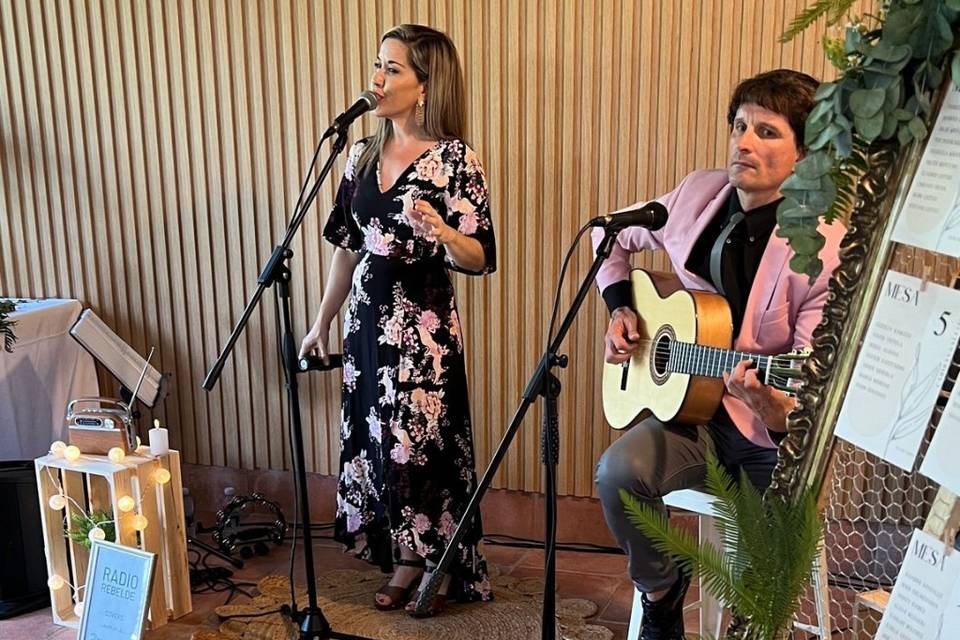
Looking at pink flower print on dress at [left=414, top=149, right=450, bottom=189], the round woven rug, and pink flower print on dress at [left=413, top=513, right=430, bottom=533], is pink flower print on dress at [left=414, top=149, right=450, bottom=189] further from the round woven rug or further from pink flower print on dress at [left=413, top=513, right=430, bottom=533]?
the round woven rug

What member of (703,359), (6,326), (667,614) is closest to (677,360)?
(703,359)

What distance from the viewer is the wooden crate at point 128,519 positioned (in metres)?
2.81

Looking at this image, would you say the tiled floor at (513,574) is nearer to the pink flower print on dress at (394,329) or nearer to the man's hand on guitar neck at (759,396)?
the pink flower print on dress at (394,329)

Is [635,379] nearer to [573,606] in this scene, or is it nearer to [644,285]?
[644,285]

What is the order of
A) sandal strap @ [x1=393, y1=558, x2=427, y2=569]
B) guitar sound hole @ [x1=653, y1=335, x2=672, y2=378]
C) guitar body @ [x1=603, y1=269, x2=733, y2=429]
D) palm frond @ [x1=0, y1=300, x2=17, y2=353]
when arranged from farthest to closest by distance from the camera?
palm frond @ [x1=0, y1=300, x2=17, y2=353] → sandal strap @ [x1=393, y1=558, x2=427, y2=569] → guitar sound hole @ [x1=653, y1=335, x2=672, y2=378] → guitar body @ [x1=603, y1=269, x2=733, y2=429]

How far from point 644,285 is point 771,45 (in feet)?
3.14

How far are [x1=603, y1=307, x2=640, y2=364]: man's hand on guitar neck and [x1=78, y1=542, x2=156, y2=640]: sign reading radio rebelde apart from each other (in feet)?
4.20

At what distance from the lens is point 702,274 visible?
2365mm

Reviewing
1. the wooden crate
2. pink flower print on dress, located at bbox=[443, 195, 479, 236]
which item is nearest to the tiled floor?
the wooden crate

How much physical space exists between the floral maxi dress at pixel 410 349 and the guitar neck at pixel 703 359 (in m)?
0.69

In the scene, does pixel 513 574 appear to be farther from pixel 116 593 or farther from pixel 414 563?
pixel 116 593

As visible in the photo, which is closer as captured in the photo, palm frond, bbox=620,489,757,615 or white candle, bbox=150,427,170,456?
palm frond, bbox=620,489,757,615

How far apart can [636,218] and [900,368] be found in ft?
3.03

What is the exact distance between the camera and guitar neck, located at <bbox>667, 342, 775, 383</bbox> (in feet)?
6.98
